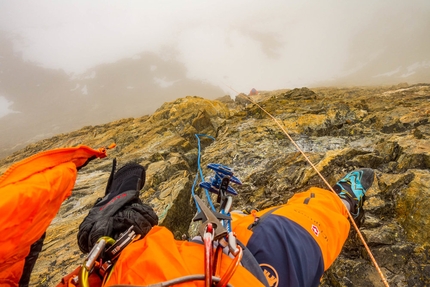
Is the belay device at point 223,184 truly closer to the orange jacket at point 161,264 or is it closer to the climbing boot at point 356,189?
the orange jacket at point 161,264

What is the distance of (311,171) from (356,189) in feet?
2.95

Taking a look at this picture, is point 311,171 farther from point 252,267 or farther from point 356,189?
point 252,267

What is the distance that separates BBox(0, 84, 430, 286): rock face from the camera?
2803 millimetres

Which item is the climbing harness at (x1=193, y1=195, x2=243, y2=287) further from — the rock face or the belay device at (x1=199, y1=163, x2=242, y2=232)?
the rock face

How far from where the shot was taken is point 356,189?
3.23 meters

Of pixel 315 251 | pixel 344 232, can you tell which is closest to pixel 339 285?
pixel 344 232

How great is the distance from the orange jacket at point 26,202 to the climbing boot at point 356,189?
10.9 ft

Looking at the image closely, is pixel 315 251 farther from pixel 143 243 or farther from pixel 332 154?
pixel 332 154

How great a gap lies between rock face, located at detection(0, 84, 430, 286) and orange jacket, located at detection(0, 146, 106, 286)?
2.78 meters

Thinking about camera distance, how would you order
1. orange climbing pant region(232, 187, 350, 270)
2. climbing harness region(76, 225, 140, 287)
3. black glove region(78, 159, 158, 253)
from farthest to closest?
orange climbing pant region(232, 187, 350, 270)
black glove region(78, 159, 158, 253)
climbing harness region(76, 225, 140, 287)

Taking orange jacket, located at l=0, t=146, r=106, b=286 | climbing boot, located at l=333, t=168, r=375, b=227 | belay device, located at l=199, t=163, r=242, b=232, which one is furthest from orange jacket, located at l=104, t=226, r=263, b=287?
climbing boot, located at l=333, t=168, r=375, b=227

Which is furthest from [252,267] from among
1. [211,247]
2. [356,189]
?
[356,189]

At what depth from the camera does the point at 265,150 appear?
5.38m

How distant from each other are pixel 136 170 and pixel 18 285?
1.61m
